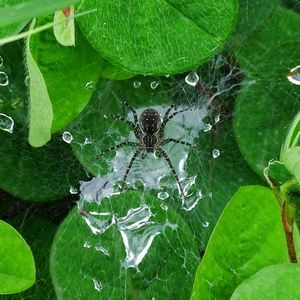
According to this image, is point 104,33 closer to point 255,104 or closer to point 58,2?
point 58,2

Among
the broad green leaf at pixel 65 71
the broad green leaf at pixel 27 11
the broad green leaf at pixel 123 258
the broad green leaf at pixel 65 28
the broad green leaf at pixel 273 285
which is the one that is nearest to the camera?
the broad green leaf at pixel 27 11

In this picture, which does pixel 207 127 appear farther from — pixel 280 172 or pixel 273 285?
pixel 273 285

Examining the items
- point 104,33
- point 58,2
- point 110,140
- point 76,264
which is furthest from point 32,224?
point 58,2

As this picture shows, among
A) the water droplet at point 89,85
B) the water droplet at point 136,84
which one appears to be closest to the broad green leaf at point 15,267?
the water droplet at point 89,85

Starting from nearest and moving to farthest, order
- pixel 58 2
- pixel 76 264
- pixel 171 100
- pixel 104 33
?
pixel 58 2 < pixel 104 33 < pixel 76 264 < pixel 171 100

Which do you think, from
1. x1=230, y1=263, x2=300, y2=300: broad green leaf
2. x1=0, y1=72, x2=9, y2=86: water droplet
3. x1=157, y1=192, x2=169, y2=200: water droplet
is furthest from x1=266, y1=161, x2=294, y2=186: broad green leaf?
x1=0, y1=72, x2=9, y2=86: water droplet

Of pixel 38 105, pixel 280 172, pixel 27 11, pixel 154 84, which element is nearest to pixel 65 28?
pixel 38 105

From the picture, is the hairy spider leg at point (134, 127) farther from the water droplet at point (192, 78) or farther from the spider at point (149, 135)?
the water droplet at point (192, 78)

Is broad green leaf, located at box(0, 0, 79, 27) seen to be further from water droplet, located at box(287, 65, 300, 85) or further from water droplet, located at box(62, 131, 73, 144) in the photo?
water droplet, located at box(287, 65, 300, 85)
